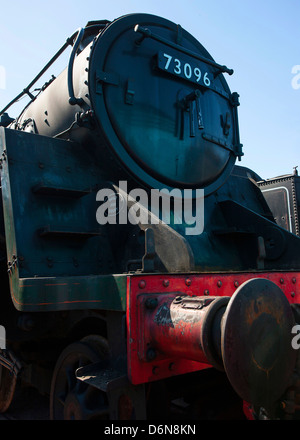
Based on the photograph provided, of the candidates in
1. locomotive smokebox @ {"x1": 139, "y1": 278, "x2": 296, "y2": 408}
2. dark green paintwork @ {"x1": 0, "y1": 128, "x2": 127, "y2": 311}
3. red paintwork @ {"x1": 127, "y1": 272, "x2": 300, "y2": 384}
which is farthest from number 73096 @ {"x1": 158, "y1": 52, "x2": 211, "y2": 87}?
locomotive smokebox @ {"x1": 139, "y1": 278, "x2": 296, "y2": 408}

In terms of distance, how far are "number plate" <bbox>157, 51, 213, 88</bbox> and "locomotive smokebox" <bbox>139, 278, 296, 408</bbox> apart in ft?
6.49

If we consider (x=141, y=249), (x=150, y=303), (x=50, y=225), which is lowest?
(x=150, y=303)

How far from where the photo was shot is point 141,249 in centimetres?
250

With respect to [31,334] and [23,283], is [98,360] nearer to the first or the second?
[23,283]

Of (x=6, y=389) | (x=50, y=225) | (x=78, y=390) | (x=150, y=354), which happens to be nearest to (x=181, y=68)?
(x=50, y=225)

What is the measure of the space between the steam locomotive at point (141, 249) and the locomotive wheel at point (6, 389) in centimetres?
2

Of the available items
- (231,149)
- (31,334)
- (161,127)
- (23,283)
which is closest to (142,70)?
(161,127)

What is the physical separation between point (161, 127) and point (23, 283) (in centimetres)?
154

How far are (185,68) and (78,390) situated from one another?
7.99 feet

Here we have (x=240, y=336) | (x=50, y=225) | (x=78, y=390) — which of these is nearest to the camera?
(x=240, y=336)

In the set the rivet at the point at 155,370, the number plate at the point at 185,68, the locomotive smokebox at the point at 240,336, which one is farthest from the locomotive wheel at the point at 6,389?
the number plate at the point at 185,68

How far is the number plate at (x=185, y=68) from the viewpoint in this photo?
3.01 m

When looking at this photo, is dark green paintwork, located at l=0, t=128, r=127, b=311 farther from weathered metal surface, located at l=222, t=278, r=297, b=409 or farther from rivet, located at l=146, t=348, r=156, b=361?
weathered metal surface, located at l=222, t=278, r=297, b=409

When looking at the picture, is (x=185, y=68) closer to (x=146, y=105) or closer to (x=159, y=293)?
(x=146, y=105)
